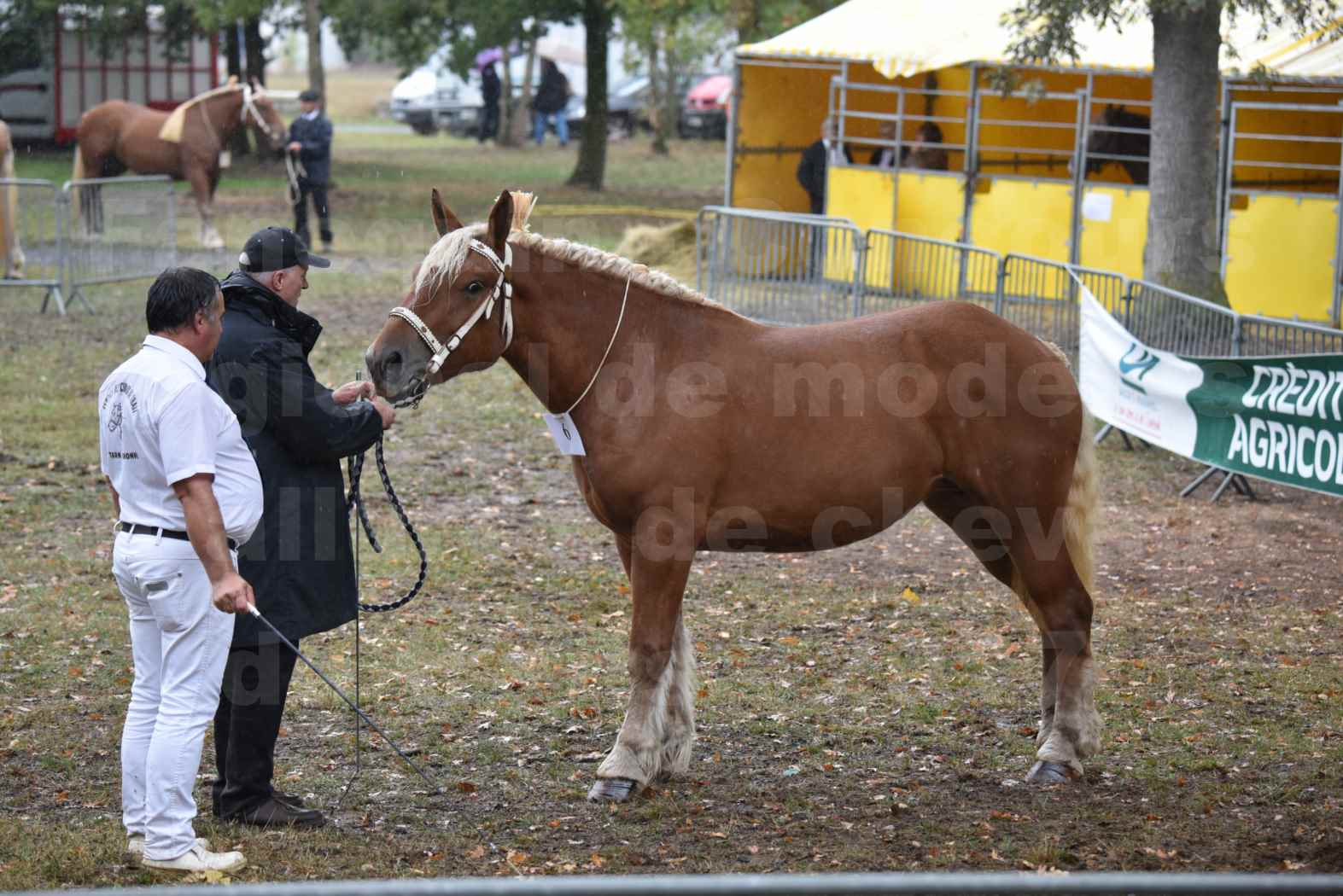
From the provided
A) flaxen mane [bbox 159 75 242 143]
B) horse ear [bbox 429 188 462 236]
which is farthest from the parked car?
horse ear [bbox 429 188 462 236]

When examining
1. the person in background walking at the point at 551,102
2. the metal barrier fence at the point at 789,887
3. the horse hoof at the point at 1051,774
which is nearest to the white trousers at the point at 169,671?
the metal barrier fence at the point at 789,887

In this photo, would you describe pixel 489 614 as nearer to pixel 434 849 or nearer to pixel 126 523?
pixel 434 849

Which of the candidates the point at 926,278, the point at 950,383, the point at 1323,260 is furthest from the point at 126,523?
the point at 1323,260

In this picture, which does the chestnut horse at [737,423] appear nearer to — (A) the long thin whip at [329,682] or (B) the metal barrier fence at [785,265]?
(A) the long thin whip at [329,682]

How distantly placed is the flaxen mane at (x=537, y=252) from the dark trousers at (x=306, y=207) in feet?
52.1

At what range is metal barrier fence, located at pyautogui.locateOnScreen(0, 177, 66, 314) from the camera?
15.8 metres

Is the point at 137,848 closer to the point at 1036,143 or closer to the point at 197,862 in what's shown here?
the point at 197,862

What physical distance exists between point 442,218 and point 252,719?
193cm

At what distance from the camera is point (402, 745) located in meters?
5.88

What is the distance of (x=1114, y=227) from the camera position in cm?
1736

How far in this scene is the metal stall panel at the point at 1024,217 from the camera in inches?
703

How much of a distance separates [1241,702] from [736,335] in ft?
9.35

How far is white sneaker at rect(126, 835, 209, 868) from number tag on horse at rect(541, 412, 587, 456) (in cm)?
179

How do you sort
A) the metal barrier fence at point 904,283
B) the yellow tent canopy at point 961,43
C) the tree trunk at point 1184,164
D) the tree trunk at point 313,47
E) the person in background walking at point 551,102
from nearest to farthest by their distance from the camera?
the metal barrier fence at point 904,283 → the tree trunk at point 1184,164 → the yellow tent canopy at point 961,43 → the tree trunk at point 313,47 → the person in background walking at point 551,102
